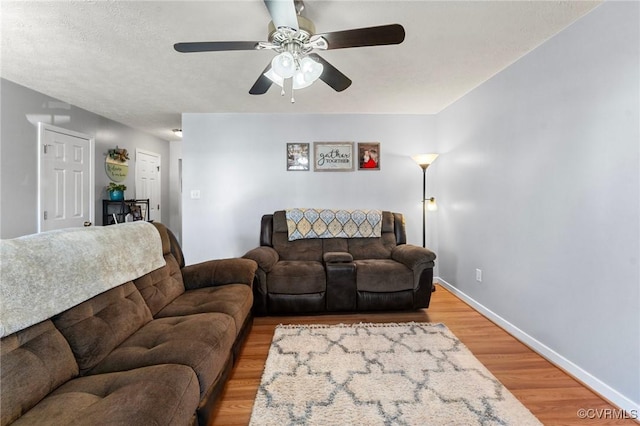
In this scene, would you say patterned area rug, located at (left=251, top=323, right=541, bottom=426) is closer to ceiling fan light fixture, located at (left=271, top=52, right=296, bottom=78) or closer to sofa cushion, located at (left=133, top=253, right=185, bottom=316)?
sofa cushion, located at (left=133, top=253, right=185, bottom=316)

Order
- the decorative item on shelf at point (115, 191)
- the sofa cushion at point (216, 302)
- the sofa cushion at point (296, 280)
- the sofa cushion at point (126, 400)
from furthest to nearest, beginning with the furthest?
the decorative item on shelf at point (115, 191), the sofa cushion at point (296, 280), the sofa cushion at point (216, 302), the sofa cushion at point (126, 400)

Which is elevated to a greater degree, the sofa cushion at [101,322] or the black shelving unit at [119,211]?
the black shelving unit at [119,211]

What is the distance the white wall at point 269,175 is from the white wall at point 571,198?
3.65 feet

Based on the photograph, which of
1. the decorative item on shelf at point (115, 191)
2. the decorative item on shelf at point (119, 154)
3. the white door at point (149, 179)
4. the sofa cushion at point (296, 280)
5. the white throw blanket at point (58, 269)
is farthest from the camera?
the white door at point (149, 179)

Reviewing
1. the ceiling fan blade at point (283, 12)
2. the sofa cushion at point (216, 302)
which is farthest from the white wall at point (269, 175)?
the ceiling fan blade at point (283, 12)

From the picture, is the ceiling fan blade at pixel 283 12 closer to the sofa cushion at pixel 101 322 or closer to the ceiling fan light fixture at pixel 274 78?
the ceiling fan light fixture at pixel 274 78

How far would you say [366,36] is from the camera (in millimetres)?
1535

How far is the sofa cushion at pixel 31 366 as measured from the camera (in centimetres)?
97

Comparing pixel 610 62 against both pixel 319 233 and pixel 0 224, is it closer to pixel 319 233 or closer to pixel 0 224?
pixel 319 233

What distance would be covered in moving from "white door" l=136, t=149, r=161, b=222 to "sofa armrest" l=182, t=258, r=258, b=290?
335 cm

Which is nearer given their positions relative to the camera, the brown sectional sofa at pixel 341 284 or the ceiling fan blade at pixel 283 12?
the ceiling fan blade at pixel 283 12

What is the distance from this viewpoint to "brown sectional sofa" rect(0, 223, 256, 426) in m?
0.96

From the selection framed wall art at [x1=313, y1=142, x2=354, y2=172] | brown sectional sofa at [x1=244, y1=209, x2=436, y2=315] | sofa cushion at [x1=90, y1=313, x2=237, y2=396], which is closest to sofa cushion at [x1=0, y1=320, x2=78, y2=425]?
sofa cushion at [x1=90, y1=313, x2=237, y2=396]

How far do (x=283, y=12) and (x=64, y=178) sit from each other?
3.77 metres
